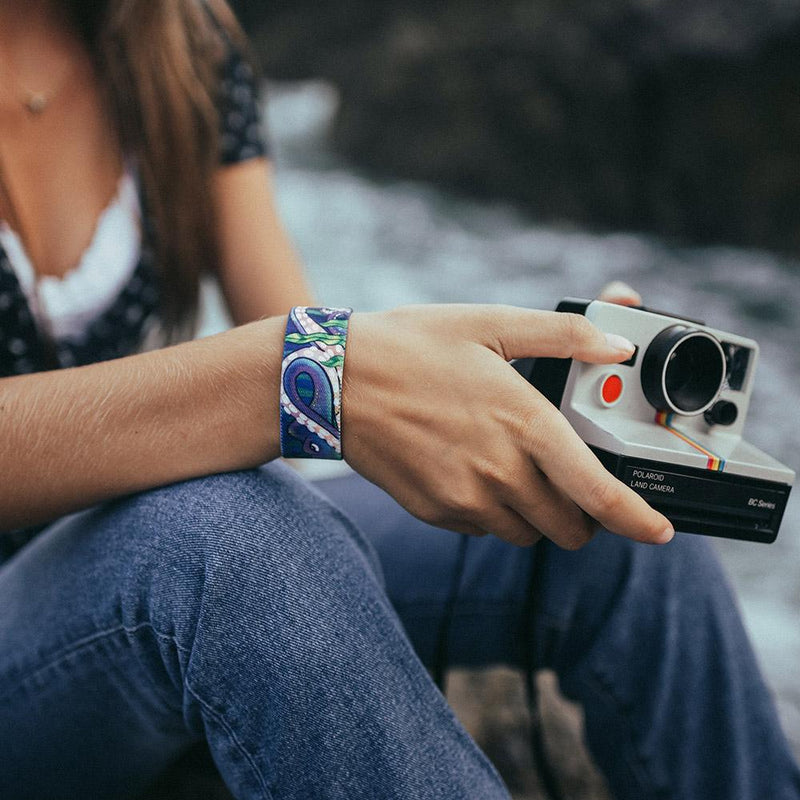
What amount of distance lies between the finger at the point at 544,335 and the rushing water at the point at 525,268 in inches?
46.5

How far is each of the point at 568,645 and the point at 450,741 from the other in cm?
23

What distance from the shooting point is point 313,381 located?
494 mm

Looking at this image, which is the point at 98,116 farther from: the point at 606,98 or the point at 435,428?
the point at 606,98

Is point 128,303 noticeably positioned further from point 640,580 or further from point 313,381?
point 640,580

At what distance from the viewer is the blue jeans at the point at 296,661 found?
449 millimetres

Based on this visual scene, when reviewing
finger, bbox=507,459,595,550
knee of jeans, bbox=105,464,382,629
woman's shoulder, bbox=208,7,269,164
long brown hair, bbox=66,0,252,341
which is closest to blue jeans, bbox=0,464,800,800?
knee of jeans, bbox=105,464,382,629

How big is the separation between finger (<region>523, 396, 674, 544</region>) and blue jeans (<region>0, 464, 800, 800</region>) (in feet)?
0.46

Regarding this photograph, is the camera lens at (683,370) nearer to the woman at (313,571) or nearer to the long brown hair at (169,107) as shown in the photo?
the woman at (313,571)

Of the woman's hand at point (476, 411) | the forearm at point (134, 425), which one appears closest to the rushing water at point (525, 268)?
the woman's hand at point (476, 411)

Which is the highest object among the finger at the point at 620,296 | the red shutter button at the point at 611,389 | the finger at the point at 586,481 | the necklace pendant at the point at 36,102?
the necklace pendant at the point at 36,102

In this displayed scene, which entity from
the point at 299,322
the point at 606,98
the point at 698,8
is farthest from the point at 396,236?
the point at 299,322

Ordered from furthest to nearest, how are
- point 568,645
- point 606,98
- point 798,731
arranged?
point 606,98, point 798,731, point 568,645

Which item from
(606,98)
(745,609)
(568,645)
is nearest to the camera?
(568,645)

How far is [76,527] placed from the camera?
533 millimetres
